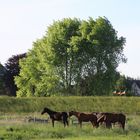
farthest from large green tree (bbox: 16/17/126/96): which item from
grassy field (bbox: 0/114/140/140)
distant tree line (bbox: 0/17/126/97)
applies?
grassy field (bbox: 0/114/140/140)

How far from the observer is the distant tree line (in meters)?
88.1

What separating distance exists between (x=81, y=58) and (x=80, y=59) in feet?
0.81

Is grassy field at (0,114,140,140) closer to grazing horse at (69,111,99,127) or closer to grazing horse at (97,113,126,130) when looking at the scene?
grazing horse at (97,113,126,130)

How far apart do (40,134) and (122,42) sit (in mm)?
62949

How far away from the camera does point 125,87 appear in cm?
14125

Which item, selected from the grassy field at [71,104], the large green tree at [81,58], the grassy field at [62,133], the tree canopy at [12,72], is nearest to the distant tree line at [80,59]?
the large green tree at [81,58]

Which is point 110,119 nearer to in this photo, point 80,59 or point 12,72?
point 80,59

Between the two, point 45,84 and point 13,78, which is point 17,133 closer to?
point 45,84

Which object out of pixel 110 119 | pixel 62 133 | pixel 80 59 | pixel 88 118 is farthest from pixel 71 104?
pixel 62 133

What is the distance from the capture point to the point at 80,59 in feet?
289

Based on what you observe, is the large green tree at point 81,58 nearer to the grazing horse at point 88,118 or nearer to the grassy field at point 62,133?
the grazing horse at point 88,118

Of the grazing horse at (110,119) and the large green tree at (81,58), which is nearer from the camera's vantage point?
the grazing horse at (110,119)

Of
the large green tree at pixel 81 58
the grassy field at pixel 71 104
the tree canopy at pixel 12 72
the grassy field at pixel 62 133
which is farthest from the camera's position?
the tree canopy at pixel 12 72

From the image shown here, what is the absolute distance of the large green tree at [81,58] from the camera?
88125mm
